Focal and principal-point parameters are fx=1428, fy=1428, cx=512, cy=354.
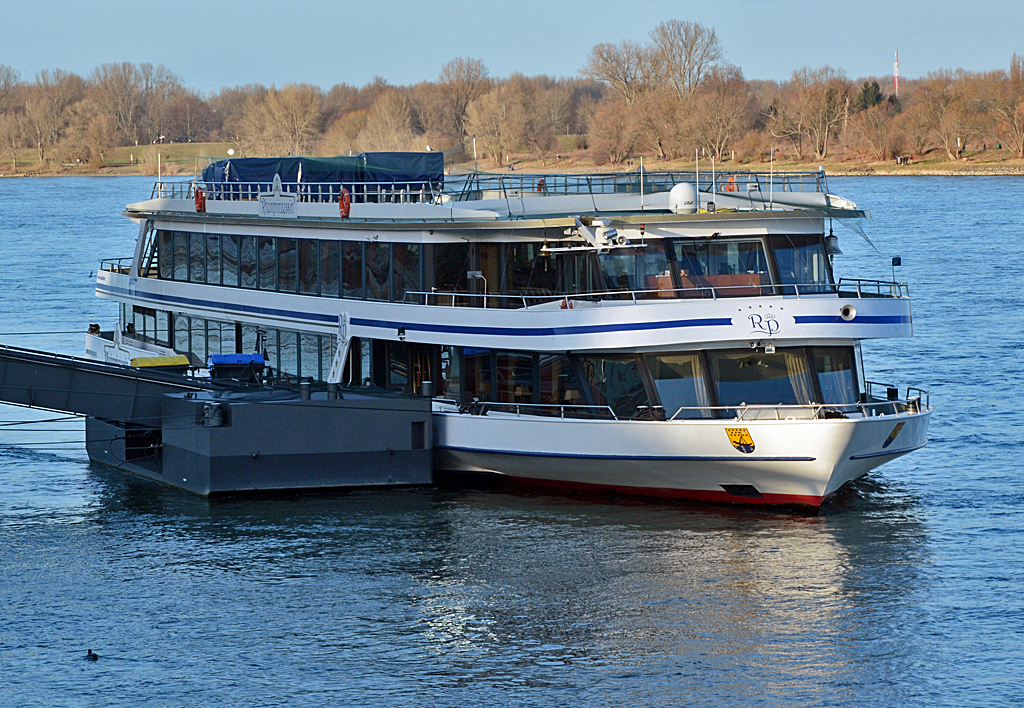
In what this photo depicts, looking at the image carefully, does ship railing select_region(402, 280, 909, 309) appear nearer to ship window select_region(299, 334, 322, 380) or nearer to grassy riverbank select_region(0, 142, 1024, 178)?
ship window select_region(299, 334, 322, 380)

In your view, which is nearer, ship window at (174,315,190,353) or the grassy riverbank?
ship window at (174,315,190,353)

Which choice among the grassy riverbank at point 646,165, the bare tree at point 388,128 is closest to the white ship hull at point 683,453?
the bare tree at point 388,128

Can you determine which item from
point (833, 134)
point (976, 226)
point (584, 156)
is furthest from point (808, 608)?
point (833, 134)

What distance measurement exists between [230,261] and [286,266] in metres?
2.19

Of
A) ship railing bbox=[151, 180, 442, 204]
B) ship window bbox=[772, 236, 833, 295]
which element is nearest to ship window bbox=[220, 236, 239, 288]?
ship railing bbox=[151, 180, 442, 204]

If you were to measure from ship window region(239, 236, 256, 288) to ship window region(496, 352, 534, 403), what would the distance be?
7.48 metres

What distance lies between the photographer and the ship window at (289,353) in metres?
31.4

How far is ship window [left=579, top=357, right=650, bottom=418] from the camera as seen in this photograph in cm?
2631

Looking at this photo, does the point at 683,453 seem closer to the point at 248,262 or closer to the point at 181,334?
the point at 248,262

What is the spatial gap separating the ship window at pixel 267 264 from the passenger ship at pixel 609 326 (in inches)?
1.8

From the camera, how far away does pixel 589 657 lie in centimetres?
1977

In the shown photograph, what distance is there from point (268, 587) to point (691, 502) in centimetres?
871

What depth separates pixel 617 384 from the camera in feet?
87.0

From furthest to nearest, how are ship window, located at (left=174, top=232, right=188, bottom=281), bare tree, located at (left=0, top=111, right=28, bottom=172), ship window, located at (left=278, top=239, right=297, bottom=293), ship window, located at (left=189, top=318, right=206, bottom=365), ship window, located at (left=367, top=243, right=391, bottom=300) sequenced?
1. bare tree, located at (left=0, top=111, right=28, bottom=172)
2. ship window, located at (left=174, top=232, right=188, bottom=281)
3. ship window, located at (left=189, top=318, right=206, bottom=365)
4. ship window, located at (left=278, top=239, right=297, bottom=293)
5. ship window, located at (left=367, top=243, right=391, bottom=300)
